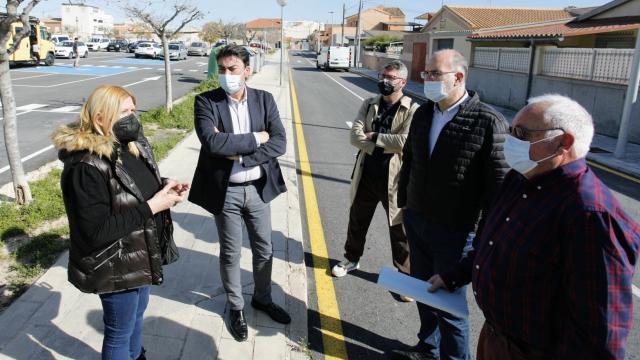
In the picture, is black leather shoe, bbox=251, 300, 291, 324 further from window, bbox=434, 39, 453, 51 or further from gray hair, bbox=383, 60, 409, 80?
window, bbox=434, 39, 453, 51

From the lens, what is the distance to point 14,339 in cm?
317

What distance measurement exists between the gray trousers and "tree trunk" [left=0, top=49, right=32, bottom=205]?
3.26 m

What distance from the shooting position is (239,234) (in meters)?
3.41

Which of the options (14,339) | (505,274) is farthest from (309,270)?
(505,274)

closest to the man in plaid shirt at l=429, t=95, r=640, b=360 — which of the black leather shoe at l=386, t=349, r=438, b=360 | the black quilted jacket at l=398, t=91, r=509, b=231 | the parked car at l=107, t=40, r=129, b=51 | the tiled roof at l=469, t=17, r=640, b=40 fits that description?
the black quilted jacket at l=398, t=91, r=509, b=231

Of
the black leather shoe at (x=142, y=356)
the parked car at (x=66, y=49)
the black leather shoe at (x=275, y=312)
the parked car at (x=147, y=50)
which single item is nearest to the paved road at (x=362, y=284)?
the black leather shoe at (x=275, y=312)

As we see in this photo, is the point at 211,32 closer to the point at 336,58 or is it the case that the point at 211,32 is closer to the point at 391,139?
the point at 336,58

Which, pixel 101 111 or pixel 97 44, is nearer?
pixel 101 111

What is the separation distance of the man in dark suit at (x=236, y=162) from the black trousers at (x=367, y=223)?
1.01 m

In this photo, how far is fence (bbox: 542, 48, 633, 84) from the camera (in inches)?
533

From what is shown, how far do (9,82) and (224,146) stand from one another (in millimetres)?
3570

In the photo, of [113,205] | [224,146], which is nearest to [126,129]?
[113,205]

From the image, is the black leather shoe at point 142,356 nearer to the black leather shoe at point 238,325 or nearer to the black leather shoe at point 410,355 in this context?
the black leather shoe at point 238,325

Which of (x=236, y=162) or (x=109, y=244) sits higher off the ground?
(x=236, y=162)
